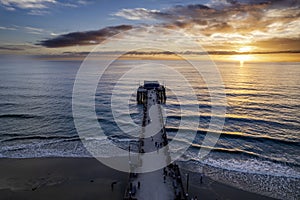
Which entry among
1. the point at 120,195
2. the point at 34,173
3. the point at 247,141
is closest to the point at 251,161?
the point at 247,141

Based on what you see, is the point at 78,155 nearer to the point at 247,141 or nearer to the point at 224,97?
the point at 247,141

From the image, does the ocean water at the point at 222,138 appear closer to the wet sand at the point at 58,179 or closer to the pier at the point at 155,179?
the wet sand at the point at 58,179

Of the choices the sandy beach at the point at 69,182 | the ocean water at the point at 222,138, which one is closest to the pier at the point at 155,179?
the sandy beach at the point at 69,182

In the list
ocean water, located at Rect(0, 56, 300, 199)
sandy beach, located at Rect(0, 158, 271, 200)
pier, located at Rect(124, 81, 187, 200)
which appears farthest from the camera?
ocean water, located at Rect(0, 56, 300, 199)

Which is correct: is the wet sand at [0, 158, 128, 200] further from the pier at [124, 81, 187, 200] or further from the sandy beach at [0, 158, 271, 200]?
the pier at [124, 81, 187, 200]

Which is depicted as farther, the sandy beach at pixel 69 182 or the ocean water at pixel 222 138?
the ocean water at pixel 222 138

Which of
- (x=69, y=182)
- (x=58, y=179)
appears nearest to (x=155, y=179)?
(x=69, y=182)

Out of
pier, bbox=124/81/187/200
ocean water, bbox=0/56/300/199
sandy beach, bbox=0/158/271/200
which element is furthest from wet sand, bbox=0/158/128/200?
pier, bbox=124/81/187/200

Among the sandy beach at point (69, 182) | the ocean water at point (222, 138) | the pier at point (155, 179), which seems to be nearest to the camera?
the pier at point (155, 179)
